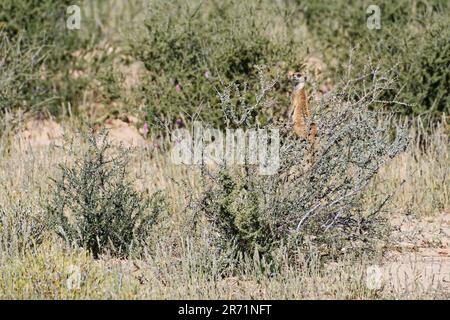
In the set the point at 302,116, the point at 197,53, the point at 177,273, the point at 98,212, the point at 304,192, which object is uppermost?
the point at 197,53

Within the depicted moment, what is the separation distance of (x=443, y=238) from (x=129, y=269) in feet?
8.01

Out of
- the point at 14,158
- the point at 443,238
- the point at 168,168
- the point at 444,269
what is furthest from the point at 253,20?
the point at 444,269

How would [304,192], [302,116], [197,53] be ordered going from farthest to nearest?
[197,53] < [302,116] < [304,192]

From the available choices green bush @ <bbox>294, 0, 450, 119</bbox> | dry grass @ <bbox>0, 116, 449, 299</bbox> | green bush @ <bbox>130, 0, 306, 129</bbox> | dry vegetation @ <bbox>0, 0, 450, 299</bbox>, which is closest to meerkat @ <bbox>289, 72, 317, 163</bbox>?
dry vegetation @ <bbox>0, 0, 450, 299</bbox>

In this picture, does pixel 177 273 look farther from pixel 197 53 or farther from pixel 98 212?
pixel 197 53

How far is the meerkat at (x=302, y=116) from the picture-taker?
6527 millimetres

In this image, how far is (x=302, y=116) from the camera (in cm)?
680

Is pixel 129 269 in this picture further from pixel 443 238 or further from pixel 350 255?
pixel 443 238

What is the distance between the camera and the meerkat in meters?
6.53

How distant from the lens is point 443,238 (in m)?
7.37

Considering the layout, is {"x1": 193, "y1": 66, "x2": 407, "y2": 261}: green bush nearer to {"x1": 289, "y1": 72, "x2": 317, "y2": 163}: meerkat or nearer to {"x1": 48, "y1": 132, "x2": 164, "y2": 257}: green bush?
{"x1": 289, "y1": 72, "x2": 317, "y2": 163}: meerkat

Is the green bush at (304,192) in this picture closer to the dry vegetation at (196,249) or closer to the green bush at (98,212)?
the dry vegetation at (196,249)

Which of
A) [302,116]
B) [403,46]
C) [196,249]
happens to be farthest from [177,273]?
[403,46]
